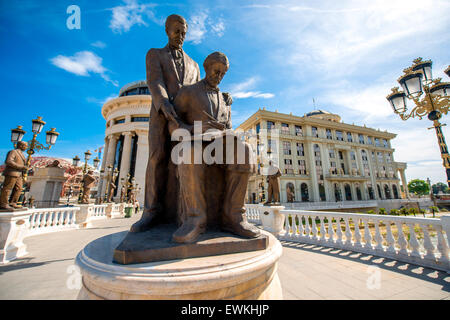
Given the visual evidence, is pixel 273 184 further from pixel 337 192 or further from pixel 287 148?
pixel 337 192

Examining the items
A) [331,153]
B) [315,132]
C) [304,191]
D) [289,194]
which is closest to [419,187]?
[331,153]

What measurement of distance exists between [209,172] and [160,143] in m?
0.69

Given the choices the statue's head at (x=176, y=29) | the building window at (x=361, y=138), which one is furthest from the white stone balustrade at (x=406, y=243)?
the building window at (x=361, y=138)

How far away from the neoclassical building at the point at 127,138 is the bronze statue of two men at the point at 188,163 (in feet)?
88.9

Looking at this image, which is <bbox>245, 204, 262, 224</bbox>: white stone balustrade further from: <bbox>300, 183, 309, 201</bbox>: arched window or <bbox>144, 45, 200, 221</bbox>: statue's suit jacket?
<bbox>300, 183, 309, 201</bbox>: arched window

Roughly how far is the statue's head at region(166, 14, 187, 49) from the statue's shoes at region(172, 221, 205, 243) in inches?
88.3

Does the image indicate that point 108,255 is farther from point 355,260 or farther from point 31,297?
point 355,260

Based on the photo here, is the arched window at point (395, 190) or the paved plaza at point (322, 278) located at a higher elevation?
the arched window at point (395, 190)

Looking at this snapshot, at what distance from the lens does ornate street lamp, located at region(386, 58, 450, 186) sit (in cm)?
397

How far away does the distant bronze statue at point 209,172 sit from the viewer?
5.34 feet

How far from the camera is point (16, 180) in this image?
4457 millimetres

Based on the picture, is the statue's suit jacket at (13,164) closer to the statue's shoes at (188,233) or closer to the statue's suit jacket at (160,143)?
the statue's suit jacket at (160,143)

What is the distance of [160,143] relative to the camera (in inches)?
82.0

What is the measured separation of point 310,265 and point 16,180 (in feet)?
23.3
